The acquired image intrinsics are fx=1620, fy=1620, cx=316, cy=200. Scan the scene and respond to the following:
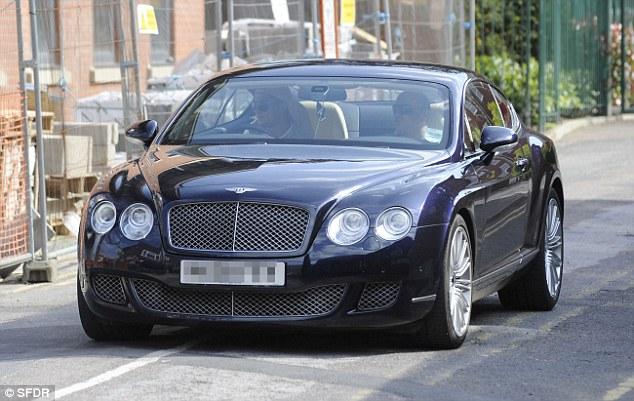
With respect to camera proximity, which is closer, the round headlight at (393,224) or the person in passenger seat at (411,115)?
the round headlight at (393,224)

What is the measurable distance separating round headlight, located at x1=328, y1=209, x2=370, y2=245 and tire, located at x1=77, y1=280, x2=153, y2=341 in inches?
46.3

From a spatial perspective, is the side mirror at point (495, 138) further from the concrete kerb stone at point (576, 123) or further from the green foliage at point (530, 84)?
the green foliage at point (530, 84)

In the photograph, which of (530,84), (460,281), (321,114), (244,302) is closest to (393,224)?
(460,281)

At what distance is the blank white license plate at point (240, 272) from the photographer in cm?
752

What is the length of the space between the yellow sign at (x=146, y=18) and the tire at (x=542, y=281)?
5415mm

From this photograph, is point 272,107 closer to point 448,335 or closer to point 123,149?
point 448,335

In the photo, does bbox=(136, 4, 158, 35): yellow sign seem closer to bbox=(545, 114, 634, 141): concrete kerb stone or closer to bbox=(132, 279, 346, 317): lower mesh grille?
bbox=(132, 279, 346, 317): lower mesh grille

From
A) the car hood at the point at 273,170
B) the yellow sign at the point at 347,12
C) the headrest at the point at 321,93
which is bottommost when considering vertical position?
the car hood at the point at 273,170

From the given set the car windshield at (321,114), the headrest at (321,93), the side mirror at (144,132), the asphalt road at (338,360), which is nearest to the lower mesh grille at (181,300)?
the asphalt road at (338,360)

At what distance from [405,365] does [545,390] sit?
0.79 metres

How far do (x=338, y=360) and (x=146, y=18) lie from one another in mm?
7439

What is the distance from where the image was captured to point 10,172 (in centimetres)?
1205

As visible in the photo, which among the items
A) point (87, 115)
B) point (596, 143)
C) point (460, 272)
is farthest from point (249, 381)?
point (596, 143)

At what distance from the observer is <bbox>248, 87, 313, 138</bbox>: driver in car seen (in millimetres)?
8797
